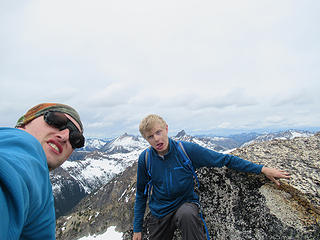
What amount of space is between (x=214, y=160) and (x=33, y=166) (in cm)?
405

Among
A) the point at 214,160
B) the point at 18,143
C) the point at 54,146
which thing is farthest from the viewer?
the point at 214,160

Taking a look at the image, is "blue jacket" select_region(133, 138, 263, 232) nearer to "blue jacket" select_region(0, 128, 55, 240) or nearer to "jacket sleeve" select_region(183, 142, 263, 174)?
"jacket sleeve" select_region(183, 142, 263, 174)

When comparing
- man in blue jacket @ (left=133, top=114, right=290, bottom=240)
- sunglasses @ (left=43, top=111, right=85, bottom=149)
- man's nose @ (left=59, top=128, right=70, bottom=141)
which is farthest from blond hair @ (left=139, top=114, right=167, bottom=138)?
man's nose @ (left=59, top=128, right=70, bottom=141)

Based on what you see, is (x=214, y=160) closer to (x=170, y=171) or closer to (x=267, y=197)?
(x=170, y=171)

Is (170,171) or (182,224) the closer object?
(182,224)

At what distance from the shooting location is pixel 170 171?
4594mm

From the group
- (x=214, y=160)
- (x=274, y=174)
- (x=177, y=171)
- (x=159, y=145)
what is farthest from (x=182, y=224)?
(x=274, y=174)

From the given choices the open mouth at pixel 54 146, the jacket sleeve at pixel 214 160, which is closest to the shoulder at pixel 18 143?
the open mouth at pixel 54 146

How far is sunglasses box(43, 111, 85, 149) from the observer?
10.0ft

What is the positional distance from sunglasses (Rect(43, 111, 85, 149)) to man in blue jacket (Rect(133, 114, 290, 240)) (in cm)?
188

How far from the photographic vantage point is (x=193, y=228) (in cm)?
397

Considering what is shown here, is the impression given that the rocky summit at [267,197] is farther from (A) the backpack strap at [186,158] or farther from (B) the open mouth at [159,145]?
(B) the open mouth at [159,145]

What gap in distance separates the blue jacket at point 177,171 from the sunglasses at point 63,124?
7.36 feet

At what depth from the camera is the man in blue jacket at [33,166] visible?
4.09 ft
